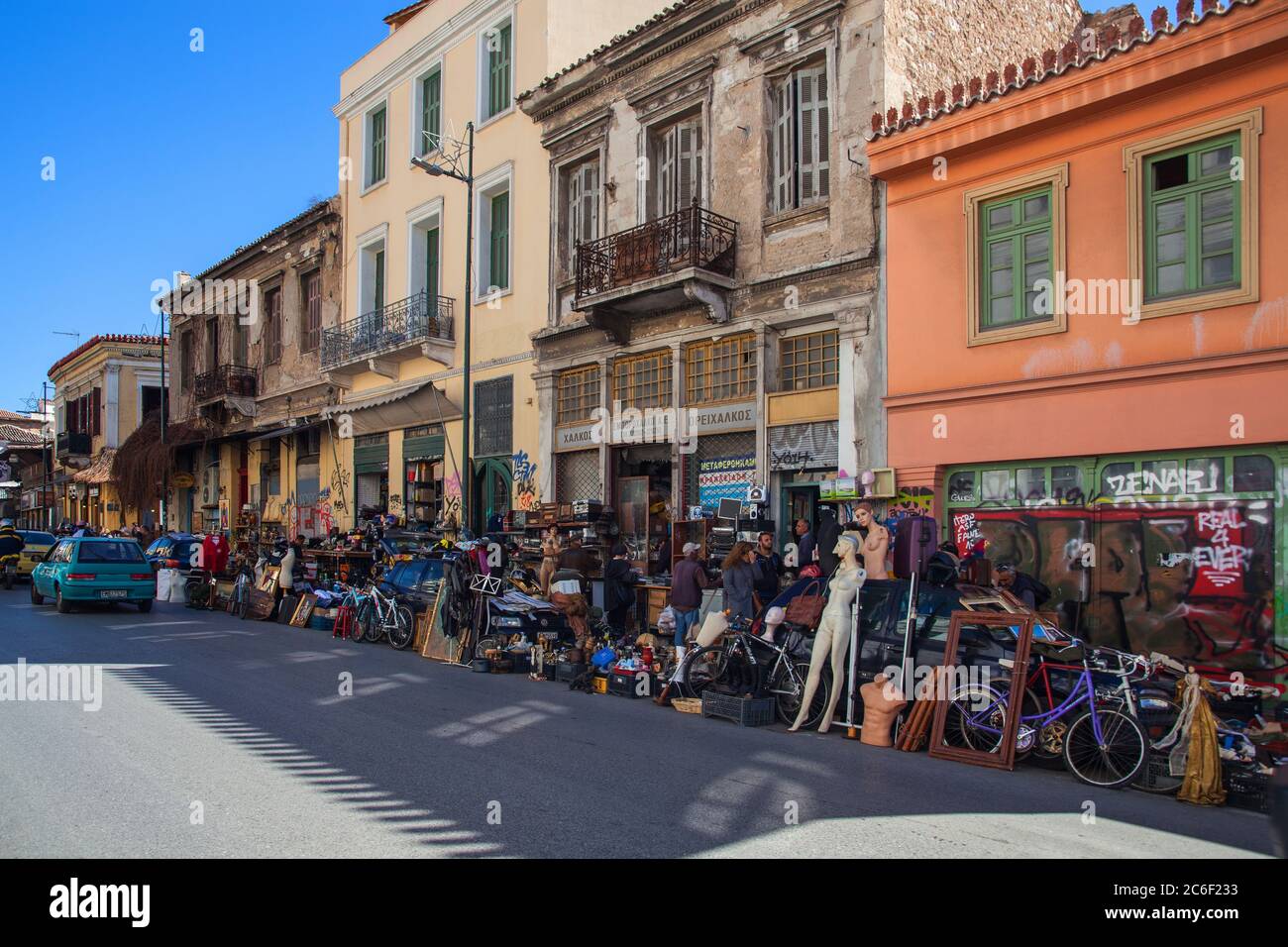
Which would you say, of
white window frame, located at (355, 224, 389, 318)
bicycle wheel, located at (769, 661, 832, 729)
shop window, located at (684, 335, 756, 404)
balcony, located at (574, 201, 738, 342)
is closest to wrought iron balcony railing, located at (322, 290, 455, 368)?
white window frame, located at (355, 224, 389, 318)

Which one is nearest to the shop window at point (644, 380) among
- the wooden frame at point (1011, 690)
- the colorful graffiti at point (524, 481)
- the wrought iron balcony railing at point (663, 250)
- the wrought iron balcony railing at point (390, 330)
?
the wrought iron balcony railing at point (663, 250)

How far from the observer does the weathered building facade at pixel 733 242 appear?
1519 centimetres

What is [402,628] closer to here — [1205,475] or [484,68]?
[1205,475]

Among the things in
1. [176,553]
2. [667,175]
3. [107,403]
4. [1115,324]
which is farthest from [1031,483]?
[107,403]

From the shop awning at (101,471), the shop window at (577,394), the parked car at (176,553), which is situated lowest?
the parked car at (176,553)

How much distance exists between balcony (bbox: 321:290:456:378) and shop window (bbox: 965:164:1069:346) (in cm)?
1433

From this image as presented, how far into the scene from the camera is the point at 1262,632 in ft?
34.7

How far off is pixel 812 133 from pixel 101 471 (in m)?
40.2

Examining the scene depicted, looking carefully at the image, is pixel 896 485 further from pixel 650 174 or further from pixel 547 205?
pixel 547 205

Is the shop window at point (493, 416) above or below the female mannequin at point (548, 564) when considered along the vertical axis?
above

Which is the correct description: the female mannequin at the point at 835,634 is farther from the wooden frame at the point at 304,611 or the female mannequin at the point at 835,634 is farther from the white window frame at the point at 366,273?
the white window frame at the point at 366,273

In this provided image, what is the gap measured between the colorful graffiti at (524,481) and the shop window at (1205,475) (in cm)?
1300

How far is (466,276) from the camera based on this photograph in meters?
21.7

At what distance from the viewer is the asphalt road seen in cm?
583
